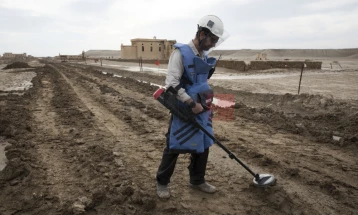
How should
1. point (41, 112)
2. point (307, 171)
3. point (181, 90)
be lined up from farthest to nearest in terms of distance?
1. point (41, 112)
2. point (307, 171)
3. point (181, 90)

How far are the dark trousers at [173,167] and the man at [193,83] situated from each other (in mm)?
11

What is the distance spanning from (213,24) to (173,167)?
62.8 inches

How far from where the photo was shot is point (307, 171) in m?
4.01

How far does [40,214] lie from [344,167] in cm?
398

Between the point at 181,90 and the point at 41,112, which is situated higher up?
the point at 181,90

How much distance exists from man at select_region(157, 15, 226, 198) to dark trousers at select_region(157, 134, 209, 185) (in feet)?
0.04

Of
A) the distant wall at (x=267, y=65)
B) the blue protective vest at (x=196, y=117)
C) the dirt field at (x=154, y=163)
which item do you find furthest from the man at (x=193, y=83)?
the distant wall at (x=267, y=65)

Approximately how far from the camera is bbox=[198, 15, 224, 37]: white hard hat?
2.88 metres

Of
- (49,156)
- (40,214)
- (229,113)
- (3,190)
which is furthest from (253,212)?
(229,113)

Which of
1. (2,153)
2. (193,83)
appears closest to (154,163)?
(193,83)

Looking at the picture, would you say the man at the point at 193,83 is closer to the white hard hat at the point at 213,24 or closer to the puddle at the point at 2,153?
the white hard hat at the point at 213,24

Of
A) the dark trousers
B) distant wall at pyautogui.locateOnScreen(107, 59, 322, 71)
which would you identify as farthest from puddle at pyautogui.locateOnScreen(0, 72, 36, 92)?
distant wall at pyautogui.locateOnScreen(107, 59, 322, 71)

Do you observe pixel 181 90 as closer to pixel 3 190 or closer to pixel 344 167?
pixel 3 190

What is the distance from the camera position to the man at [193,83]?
288 cm
